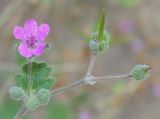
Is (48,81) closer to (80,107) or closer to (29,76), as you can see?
(29,76)

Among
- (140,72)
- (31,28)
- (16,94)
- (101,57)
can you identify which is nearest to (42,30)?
(31,28)

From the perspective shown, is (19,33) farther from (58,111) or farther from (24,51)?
(58,111)

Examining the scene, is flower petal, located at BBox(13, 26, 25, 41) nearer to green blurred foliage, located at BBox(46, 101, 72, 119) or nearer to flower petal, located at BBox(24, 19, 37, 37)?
flower petal, located at BBox(24, 19, 37, 37)

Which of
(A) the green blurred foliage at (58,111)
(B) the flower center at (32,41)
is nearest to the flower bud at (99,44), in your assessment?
(B) the flower center at (32,41)

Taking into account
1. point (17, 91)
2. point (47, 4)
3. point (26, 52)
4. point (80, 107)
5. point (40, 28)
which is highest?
point (47, 4)

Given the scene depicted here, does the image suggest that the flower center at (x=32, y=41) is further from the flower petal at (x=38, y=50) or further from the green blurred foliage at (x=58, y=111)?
the green blurred foliage at (x=58, y=111)

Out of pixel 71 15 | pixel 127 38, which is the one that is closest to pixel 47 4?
pixel 71 15
